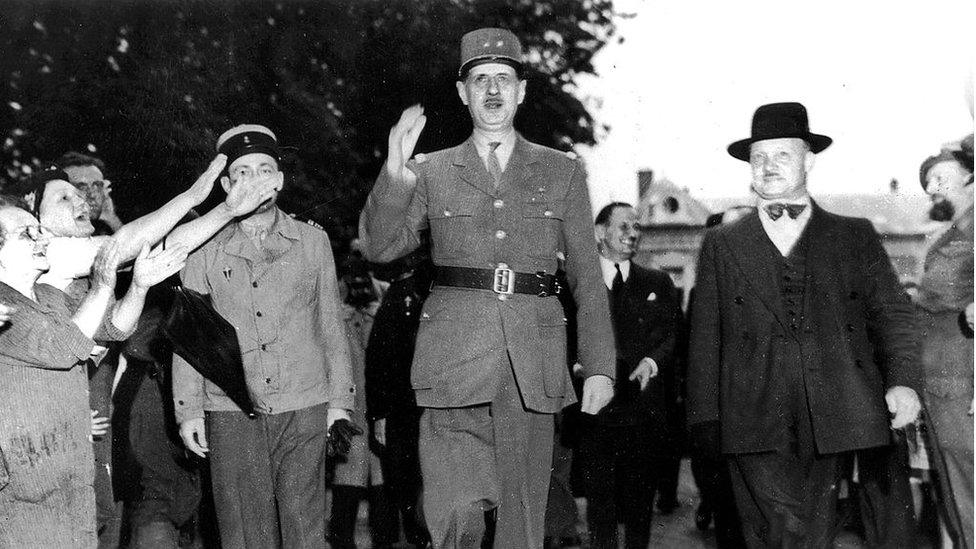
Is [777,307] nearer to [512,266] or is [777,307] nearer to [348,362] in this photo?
[512,266]

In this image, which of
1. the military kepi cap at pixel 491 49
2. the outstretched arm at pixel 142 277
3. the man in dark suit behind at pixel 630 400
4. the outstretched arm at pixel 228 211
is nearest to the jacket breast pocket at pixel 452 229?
the military kepi cap at pixel 491 49

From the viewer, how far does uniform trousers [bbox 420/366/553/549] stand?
4.56 m

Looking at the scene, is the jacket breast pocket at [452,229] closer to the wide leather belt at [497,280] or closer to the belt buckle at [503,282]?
the wide leather belt at [497,280]

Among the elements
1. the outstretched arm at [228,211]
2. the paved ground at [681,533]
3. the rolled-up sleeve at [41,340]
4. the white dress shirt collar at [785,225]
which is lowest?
the paved ground at [681,533]

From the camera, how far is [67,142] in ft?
23.3

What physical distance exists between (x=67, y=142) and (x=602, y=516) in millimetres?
4254

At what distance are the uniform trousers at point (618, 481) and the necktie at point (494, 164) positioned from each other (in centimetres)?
190

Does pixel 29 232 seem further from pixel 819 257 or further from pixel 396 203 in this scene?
pixel 819 257

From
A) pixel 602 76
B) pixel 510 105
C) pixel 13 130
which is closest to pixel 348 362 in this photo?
pixel 510 105

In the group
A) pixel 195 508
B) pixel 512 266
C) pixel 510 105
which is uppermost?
pixel 510 105

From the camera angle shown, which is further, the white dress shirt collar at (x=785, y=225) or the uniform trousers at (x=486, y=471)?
the white dress shirt collar at (x=785, y=225)

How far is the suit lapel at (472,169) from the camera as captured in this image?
4902 mm

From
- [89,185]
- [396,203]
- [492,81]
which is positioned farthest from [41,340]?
[89,185]

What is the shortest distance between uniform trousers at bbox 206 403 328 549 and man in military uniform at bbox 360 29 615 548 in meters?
0.69
